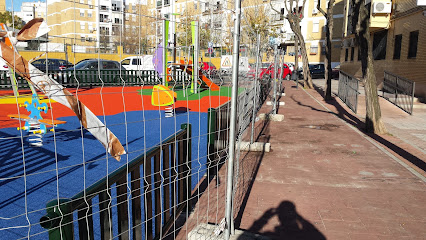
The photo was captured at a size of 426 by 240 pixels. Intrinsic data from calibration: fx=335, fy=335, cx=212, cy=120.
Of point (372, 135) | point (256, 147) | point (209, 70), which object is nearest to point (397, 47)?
point (372, 135)

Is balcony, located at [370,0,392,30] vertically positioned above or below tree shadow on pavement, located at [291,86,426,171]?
above

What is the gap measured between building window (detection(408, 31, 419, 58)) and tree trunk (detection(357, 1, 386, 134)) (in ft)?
33.8

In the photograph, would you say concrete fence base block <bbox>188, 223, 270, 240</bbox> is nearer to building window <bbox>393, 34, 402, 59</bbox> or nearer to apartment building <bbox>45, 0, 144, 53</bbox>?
apartment building <bbox>45, 0, 144, 53</bbox>

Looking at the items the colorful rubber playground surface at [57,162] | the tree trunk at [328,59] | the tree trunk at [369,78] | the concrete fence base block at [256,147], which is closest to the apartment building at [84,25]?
the colorful rubber playground surface at [57,162]

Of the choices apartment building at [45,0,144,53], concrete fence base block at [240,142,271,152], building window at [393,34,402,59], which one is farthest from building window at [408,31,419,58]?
apartment building at [45,0,144,53]

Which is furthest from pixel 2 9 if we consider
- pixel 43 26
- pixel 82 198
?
pixel 82 198

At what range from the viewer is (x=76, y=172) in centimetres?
534

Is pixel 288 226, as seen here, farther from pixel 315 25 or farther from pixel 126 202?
pixel 315 25

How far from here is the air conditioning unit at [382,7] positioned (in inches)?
780

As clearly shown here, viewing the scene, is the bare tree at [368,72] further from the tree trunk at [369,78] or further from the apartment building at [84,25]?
the apartment building at [84,25]

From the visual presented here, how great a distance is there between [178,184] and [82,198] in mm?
1700

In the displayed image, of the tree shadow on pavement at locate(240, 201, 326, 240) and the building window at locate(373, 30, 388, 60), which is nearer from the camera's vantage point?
the tree shadow on pavement at locate(240, 201, 326, 240)

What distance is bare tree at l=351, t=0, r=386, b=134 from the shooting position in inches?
352

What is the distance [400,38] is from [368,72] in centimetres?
1268
